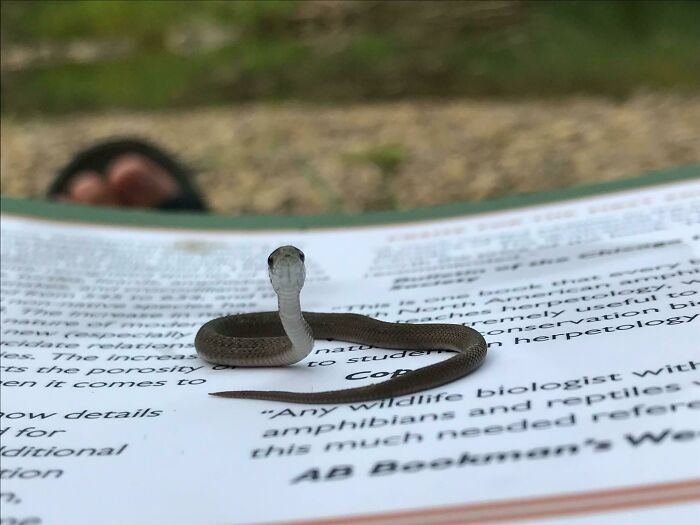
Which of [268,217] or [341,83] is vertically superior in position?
[341,83]

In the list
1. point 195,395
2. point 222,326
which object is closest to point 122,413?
point 195,395

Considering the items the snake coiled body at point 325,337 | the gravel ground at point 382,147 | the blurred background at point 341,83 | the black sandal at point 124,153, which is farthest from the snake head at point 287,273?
the blurred background at point 341,83

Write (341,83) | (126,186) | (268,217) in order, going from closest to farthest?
(268,217), (126,186), (341,83)

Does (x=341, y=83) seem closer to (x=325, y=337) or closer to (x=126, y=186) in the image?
(x=126, y=186)

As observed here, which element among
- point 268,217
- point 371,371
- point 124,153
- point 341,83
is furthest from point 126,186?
point 371,371

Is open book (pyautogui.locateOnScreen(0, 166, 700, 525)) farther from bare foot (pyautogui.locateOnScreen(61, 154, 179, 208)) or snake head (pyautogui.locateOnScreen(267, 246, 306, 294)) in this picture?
bare foot (pyautogui.locateOnScreen(61, 154, 179, 208))

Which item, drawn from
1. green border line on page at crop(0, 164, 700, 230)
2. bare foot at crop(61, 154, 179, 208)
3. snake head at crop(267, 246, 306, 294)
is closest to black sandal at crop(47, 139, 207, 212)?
bare foot at crop(61, 154, 179, 208)
